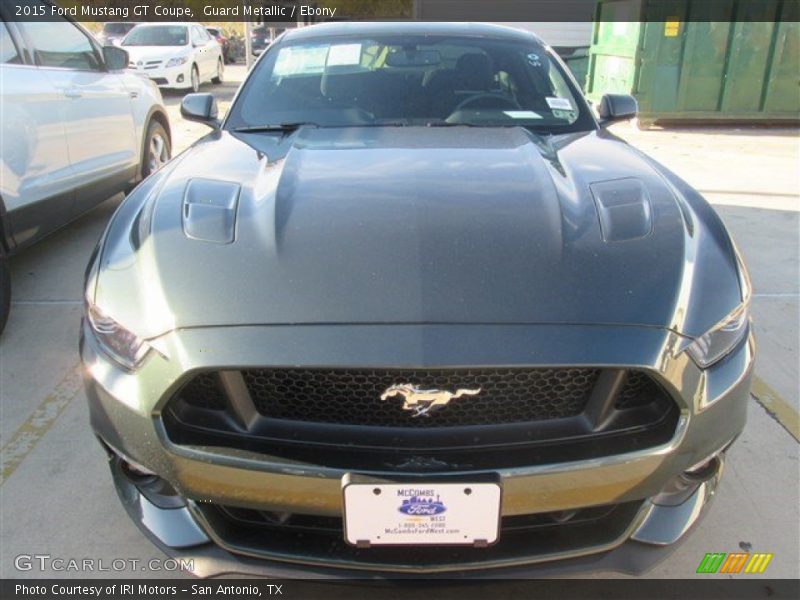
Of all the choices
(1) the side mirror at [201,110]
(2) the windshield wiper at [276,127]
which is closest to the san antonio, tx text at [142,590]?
(2) the windshield wiper at [276,127]

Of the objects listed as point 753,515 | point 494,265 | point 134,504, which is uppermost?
point 494,265

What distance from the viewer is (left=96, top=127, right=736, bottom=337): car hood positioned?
1.66 meters

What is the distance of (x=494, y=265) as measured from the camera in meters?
1.77

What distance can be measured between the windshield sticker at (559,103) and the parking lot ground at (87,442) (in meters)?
1.55

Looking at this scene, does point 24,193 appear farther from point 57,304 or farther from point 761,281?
point 761,281

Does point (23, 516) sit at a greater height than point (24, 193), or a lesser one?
lesser

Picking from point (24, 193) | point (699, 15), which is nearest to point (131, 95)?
point (24, 193)

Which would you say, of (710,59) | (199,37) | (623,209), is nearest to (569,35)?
(710,59)

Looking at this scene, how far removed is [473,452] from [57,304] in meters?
3.25

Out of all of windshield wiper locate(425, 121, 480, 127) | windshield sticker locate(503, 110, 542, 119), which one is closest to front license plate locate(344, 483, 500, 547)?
windshield wiper locate(425, 121, 480, 127)

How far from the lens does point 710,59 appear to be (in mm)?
10109

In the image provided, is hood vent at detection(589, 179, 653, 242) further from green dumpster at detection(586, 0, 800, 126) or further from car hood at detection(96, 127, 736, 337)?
green dumpster at detection(586, 0, 800, 126)

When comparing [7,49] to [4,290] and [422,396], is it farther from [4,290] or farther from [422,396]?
[422,396]

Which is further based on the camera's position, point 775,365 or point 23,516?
point 775,365
